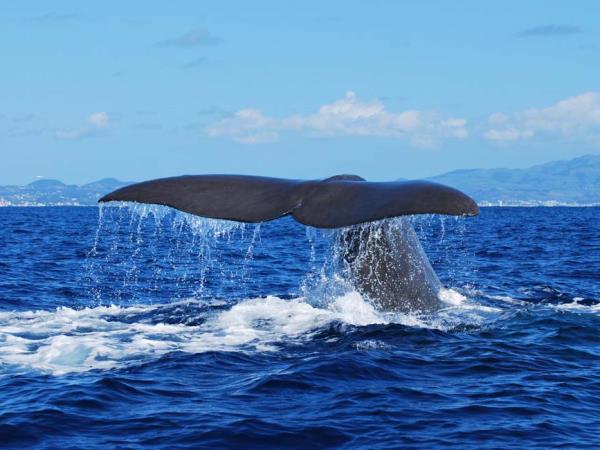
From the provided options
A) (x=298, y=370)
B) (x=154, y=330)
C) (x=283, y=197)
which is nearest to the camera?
(x=298, y=370)

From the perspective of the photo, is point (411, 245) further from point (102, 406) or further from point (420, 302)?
point (102, 406)

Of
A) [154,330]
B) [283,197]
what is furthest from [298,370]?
[154,330]

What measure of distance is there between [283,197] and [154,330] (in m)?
2.64

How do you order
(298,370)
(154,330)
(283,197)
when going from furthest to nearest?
(154,330) → (283,197) → (298,370)

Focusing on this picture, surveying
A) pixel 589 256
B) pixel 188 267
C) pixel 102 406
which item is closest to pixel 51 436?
pixel 102 406

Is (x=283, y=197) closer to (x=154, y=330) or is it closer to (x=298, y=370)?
(x=298, y=370)

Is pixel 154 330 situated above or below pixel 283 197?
below

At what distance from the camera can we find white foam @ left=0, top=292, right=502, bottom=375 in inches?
320

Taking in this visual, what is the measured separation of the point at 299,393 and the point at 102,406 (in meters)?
1.44

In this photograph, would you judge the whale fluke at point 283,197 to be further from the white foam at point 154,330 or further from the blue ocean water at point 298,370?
the white foam at point 154,330

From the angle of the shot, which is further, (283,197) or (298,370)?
(283,197)

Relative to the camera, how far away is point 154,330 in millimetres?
9414

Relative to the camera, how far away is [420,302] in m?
9.55

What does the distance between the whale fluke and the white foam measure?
1499 millimetres
